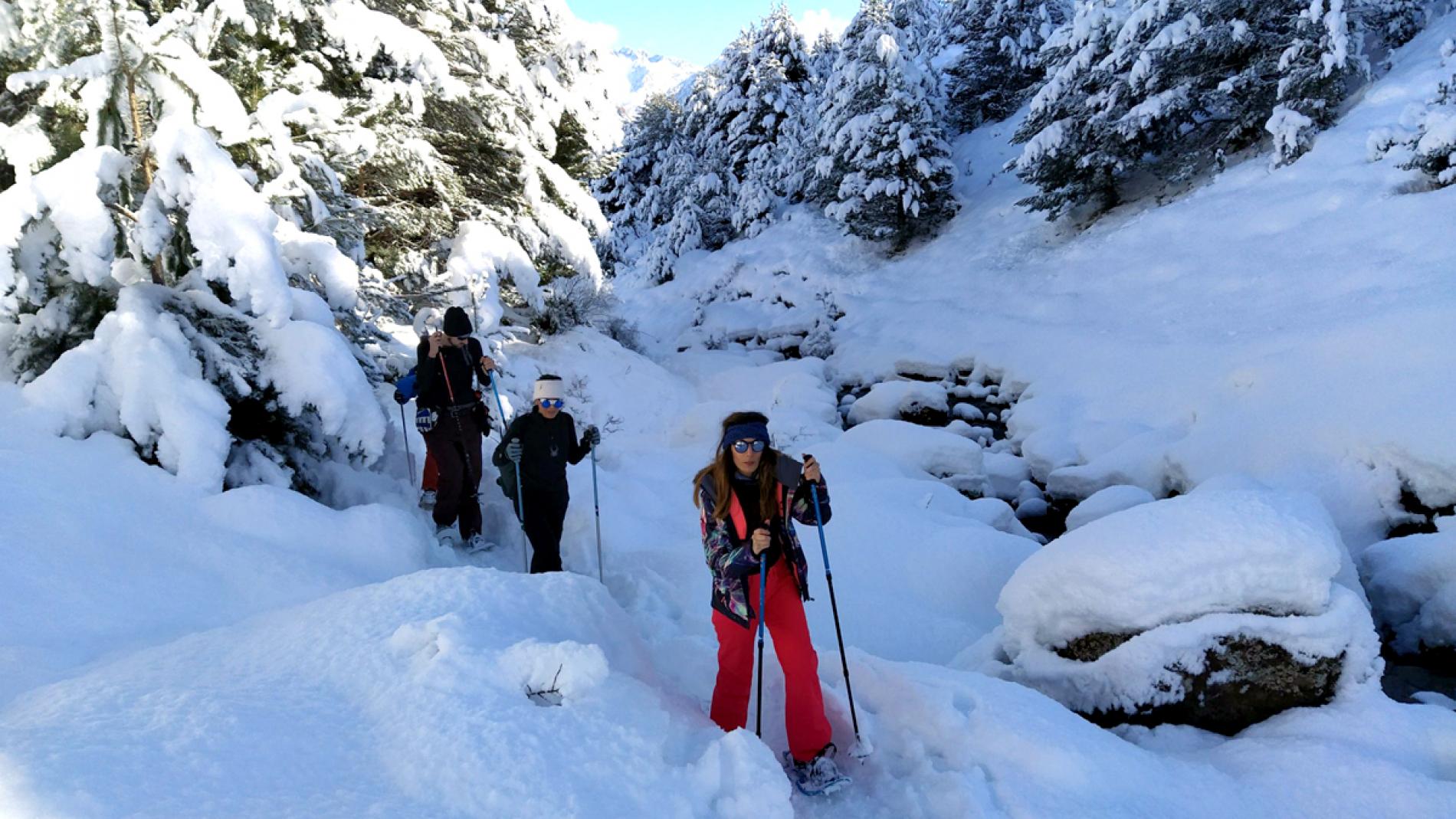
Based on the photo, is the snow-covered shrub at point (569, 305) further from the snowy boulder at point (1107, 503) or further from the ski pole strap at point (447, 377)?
the snowy boulder at point (1107, 503)

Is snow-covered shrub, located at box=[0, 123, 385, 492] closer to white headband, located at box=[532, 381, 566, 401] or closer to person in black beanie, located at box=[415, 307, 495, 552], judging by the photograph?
person in black beanie, located at box=[415, 307, 495, 552]

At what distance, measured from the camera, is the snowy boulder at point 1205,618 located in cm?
359

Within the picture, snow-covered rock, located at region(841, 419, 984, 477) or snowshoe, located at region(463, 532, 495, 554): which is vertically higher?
snowshoe, located at region(463, 532, 495, 554)

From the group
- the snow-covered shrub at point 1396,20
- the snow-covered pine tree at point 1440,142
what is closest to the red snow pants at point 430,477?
the snow-covered pine tree at point 1440,142

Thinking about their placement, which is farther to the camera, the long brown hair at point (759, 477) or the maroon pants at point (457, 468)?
the maroon pants at point (457, 468)

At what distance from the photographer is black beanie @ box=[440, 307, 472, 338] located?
591 centimetres

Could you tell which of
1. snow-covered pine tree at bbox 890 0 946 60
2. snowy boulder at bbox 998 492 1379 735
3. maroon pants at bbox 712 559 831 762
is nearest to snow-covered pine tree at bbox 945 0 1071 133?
snow-covered pine tree at bbox 890 0 946 60

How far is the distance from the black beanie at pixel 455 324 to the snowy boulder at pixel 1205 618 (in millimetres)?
4755

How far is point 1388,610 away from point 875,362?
33.8ft

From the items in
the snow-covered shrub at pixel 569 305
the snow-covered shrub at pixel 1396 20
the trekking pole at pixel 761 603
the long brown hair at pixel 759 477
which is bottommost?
the trekking pole at pixel 761 603

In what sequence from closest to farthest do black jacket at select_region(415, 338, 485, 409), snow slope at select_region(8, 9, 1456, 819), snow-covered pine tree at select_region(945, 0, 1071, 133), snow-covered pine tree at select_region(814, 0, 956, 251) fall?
snow slope at select_region(8, 9, 1456, 819) < black jacket at select_region(415, 338, 485, 409) < snow-covered pine tree at select_region(814, 0, 956, 251) < snow-covered pine tree at select_region(945, 0, 1071, 133)

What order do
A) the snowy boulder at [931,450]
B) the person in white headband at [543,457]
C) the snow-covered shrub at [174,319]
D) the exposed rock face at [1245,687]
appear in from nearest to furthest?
1. the exposed rock face at [1245,687]
2. the snow-covered shrub at [174,319]
3. the person in white headband at [543,457]
4. the snowy boulder at [931,450]

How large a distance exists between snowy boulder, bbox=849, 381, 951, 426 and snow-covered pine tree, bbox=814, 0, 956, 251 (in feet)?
28.2

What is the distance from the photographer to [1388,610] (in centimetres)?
480
